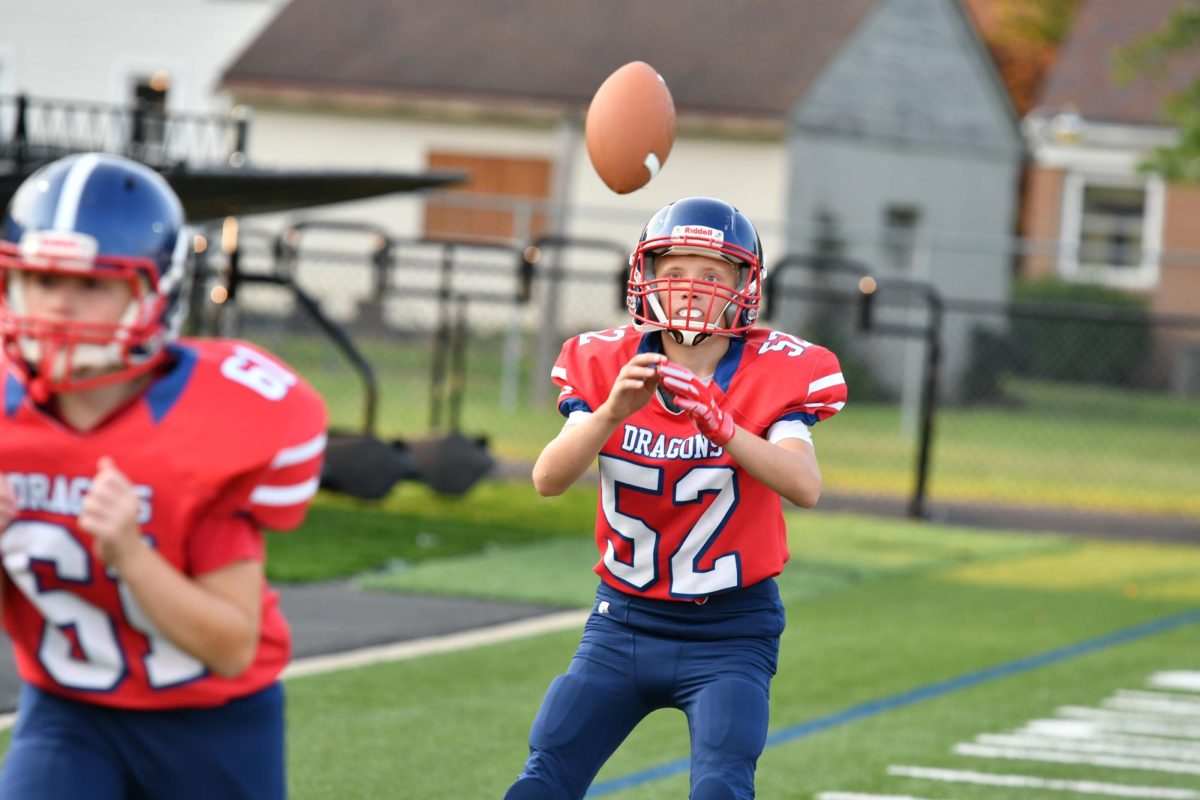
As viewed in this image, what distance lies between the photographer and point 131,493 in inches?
111

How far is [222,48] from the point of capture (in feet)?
90.3

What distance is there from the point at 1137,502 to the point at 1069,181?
1253cm

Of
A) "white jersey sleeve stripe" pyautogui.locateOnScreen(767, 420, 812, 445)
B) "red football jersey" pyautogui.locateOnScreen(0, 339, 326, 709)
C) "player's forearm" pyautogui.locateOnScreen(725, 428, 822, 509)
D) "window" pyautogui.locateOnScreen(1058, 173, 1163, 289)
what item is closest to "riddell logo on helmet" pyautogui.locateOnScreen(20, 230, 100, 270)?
"red football jersey" pyautogui.locateOnScreen(0, 339, 326, 709)

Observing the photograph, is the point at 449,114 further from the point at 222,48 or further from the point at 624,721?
the point at 624,721

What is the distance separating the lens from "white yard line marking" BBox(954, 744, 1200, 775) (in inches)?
258

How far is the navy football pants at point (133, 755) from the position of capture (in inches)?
122

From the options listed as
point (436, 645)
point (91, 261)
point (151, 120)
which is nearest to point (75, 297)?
point (91, 261)

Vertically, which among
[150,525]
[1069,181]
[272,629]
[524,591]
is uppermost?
[1069,181]

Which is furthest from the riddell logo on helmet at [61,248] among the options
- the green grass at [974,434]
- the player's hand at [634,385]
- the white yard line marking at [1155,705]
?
the green grass at [974,434]

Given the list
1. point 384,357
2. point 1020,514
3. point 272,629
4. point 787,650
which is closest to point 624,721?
point 272,629

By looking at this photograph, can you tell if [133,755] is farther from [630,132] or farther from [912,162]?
[912,162]

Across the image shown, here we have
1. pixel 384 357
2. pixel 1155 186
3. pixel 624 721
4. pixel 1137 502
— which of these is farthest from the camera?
pixel 1155 186

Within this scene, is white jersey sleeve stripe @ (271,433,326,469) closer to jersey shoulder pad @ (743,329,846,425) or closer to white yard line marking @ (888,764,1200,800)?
jersey shoulder pad @ (743,329,846,425)

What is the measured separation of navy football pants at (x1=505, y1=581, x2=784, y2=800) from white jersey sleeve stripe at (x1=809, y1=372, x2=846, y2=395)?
0.46m
